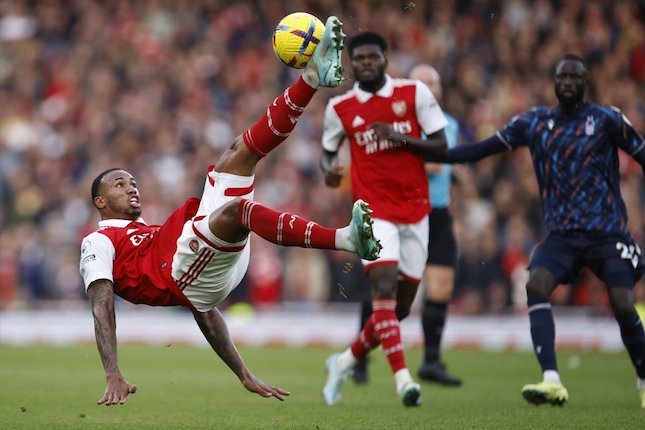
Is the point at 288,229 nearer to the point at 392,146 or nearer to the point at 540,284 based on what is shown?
the point at 540,284

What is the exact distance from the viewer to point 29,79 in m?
24.7

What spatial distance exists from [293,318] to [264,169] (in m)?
3.90

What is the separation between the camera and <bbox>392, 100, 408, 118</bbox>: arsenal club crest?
10.5 m

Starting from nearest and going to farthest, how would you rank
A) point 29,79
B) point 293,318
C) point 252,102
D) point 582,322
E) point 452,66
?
point 582,322
point 293,318
point 452,66
point 252,102
point 29,79

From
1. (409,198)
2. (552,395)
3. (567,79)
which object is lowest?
(552,395)

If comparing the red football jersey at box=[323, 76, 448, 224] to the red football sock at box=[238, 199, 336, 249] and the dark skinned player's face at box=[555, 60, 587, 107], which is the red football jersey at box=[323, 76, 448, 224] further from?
the red football sock at box=[238, 199, 336, 249]

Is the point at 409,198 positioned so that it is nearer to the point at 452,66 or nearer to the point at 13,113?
the point at 452,66

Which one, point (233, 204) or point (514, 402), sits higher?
point (233, 204)

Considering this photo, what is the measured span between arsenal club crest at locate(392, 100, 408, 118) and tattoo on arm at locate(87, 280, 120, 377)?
3.35m

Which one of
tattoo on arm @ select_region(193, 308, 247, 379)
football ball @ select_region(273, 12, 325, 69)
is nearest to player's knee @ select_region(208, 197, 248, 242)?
tattoo on arm @ select_region(193, 308, 247, 379)

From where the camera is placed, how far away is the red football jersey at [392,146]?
34.4 feet

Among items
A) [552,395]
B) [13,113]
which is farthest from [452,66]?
[552,395]

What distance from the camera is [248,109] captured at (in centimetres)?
2272

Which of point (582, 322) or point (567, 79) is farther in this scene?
point (582, 322)
